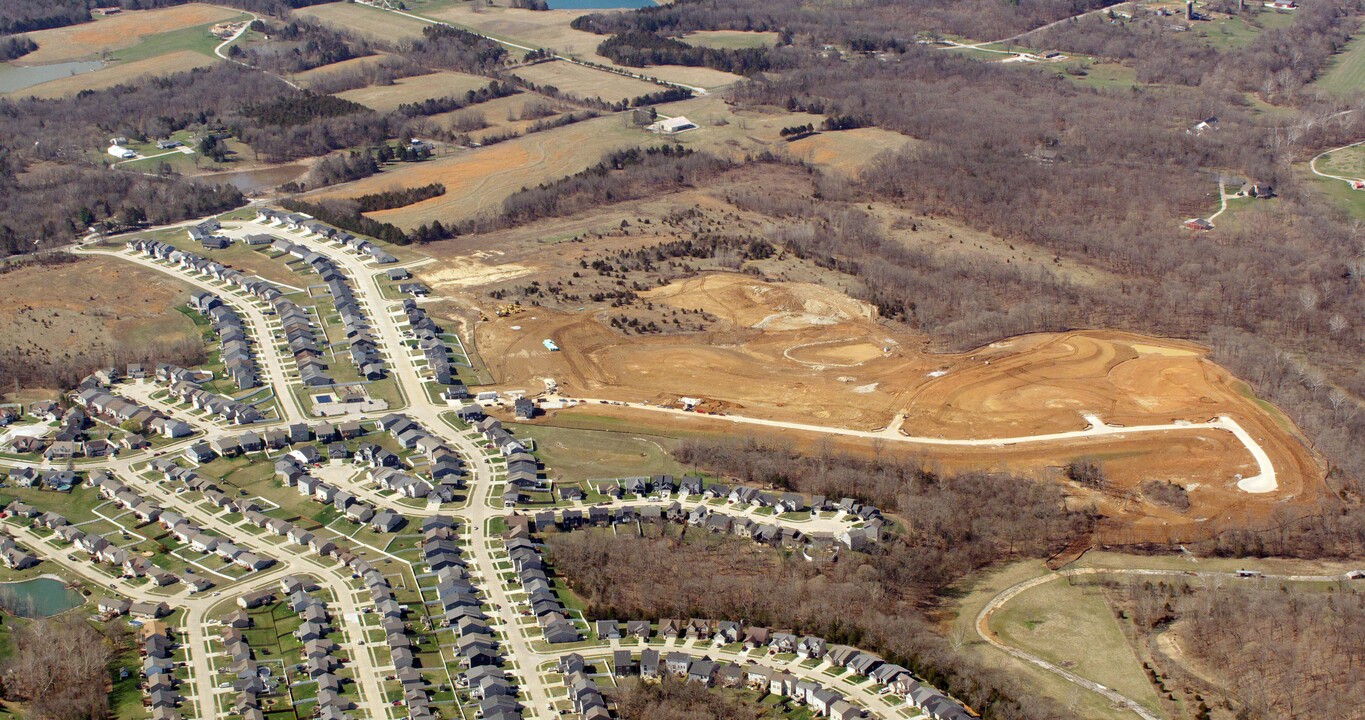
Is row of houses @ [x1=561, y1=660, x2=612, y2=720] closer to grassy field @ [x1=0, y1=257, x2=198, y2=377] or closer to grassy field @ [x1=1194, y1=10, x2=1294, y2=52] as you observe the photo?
grassy field @ [x1=0, y1=257, x2=198, y2=377]

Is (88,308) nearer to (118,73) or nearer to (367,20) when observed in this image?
(118,73)

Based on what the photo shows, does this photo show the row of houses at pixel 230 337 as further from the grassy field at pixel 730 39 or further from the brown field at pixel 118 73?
the grassy field at pixel 730 39

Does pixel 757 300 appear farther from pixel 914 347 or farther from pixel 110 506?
pixel 110 506

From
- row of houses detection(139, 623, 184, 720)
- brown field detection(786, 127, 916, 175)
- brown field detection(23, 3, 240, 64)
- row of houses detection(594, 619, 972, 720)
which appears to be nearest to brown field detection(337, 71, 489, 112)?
brown field detection(23, 3, 240, 64)

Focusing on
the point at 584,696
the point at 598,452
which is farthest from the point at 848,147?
the point at 584,696

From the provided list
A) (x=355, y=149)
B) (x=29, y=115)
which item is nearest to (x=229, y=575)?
(x=355, y=149)

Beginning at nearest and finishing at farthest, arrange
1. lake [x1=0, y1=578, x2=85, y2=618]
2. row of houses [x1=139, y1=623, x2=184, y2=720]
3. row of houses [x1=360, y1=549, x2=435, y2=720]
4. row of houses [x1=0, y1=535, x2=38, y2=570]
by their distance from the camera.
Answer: row of houses [x1=139, y1=623, x2=184, y2=720] → row of houses [x1=360, y1=549, x2=435, y2=720] → lake [x1=0, y1=578, x2=85, y2=618] → row of houses [x1=0, y1=535, x2=38, y2=570]
